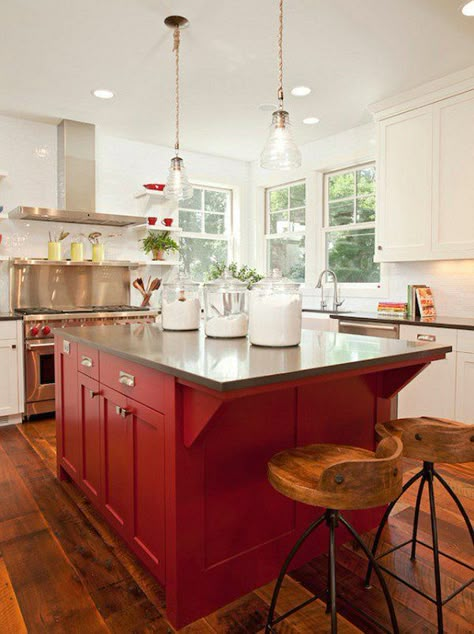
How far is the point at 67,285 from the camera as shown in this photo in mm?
4816

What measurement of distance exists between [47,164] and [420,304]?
377 centimetres

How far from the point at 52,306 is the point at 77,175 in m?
1.32

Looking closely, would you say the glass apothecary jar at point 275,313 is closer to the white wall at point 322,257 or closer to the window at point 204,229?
the white wall at point 322,257

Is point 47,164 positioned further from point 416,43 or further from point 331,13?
point 416,43

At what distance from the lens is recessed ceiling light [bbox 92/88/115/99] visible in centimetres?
387

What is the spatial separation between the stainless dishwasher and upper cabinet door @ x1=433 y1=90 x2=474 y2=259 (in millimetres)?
691

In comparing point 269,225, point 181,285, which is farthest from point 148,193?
point 181,285

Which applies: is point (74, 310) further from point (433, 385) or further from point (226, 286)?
point (433, 385)

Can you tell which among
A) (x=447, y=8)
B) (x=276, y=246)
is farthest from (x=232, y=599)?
(x=276, y=246)

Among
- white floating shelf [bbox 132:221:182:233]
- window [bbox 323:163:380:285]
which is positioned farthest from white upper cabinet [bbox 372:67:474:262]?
white floating shelf [bbox 132:221:182:233]

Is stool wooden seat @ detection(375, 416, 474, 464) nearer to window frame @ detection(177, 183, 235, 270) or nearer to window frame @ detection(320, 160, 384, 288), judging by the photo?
window frame @ detection(320, 160, 384, 288)

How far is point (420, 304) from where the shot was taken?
391 centimetres

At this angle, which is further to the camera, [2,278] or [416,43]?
[2,278]

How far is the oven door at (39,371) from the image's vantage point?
13.2ft
